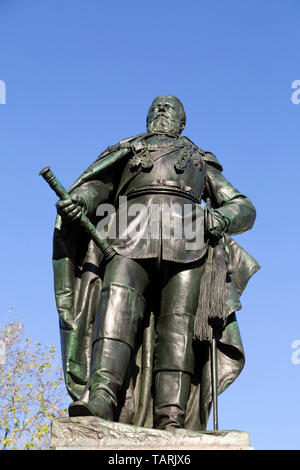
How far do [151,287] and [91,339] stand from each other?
0.75 metres

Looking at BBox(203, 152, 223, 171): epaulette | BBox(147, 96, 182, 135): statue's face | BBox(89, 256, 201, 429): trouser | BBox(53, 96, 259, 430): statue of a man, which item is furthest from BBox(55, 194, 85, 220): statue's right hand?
BBox(203, 152, 223, 171): epaulette

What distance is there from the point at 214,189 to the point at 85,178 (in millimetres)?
1393

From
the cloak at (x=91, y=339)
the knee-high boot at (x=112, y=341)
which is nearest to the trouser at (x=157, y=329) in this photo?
the knee-high boot at (x=112, y=341)

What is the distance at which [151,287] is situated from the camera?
22.6ft

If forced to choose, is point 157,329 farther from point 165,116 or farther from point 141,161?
point 165,116

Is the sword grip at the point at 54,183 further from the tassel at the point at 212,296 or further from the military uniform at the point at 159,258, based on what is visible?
the tassel at the point at 212,296

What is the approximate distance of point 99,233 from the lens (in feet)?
22.3

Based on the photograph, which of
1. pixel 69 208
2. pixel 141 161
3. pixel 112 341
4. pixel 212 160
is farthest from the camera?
pixel 212 160

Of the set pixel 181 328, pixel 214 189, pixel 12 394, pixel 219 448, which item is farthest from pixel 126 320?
pixel 12 394

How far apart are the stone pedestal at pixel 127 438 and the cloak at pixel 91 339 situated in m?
0.87

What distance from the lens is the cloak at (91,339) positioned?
21.4ft

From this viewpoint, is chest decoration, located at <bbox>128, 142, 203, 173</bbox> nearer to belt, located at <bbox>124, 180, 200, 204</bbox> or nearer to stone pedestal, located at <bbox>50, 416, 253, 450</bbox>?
belt, located at <bbox>124, 180, 200, 204</bbox>

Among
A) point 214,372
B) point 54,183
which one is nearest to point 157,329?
point 214,372
